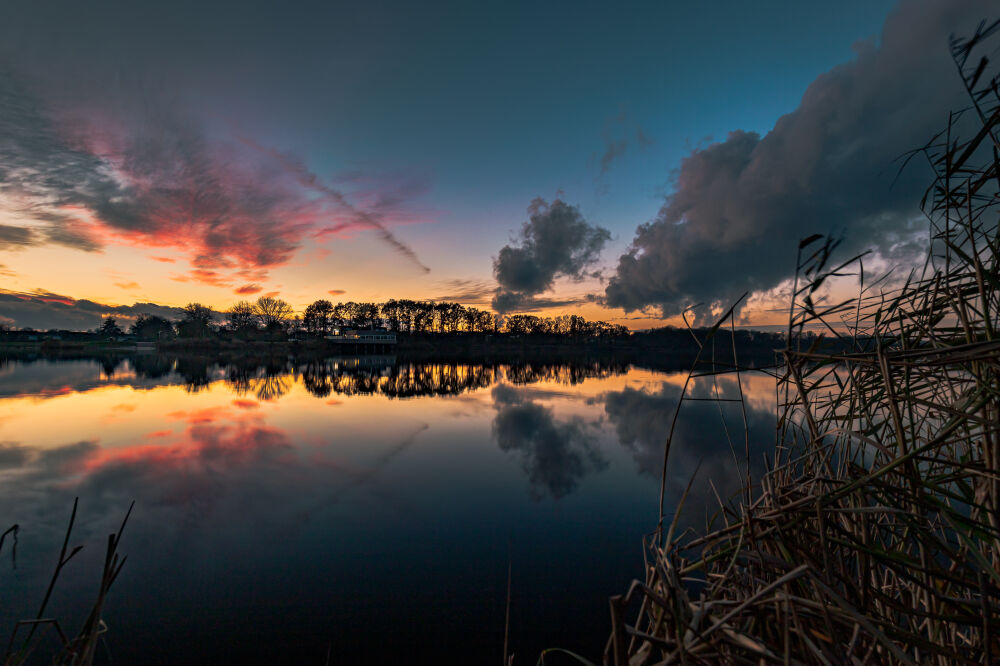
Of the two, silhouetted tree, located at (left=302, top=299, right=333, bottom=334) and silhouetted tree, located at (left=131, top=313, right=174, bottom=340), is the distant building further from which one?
silhouetted tree, located at (left=131, top=313, right=174, bottom=340)

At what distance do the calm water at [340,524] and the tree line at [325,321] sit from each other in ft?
264

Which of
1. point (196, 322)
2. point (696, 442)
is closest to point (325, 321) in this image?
point (196, 322)

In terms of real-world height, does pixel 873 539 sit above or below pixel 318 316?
below

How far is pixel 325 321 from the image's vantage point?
9075 cm

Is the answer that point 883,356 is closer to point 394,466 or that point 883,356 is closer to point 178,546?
point 178,546

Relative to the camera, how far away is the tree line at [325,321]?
86.5 m

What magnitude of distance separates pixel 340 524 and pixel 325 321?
307 feet

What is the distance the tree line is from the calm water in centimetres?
8053

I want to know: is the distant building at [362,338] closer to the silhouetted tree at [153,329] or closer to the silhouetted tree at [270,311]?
the silhouetted tree at [270,311]

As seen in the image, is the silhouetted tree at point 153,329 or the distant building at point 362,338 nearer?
the distant building at point 362,338

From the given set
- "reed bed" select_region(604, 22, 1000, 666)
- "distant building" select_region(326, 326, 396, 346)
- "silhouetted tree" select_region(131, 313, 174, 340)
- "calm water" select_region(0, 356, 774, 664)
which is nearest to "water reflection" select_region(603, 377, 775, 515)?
"calm water" select_region(0, 356, 774, 664)

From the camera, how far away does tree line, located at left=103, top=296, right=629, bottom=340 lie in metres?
86.5

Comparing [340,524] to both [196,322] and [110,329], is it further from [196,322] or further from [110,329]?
[110,329]

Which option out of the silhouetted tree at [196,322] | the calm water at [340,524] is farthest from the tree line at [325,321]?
the calm water at [340,524]
